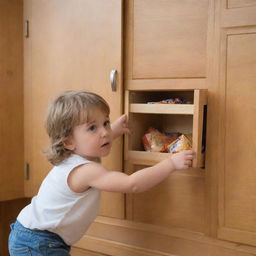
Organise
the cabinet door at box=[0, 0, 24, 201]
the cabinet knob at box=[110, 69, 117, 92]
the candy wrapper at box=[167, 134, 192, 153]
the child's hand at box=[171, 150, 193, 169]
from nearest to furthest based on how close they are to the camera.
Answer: the child's hand at box=[171, 150, 193, 169]
the candy wrapper at box=[167, 134, 192, 153]
the cabinet knob at box=[110, 69, 117, 92]
the cabinet door at box=[0, 0, 24, 201]

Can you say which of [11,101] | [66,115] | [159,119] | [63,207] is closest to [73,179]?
[63,207]

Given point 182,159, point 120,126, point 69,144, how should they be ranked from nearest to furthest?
point 182,159 → point 69,144 → point 120,126

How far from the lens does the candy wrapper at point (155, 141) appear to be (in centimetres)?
150

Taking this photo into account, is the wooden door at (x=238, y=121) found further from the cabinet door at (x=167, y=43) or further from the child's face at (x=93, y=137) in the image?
the child's face at (x=93, y=137)

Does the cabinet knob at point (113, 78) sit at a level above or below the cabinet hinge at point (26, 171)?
above

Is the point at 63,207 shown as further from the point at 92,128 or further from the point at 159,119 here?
the point at 159,119

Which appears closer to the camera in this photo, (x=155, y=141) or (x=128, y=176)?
(x=128, y=176)

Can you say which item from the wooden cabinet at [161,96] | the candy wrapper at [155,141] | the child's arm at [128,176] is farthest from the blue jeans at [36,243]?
the candy wrapper at [155,141]

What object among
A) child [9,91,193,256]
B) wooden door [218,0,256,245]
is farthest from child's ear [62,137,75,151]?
wooden door [218,0,256,245]

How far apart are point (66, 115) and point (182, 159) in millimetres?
384

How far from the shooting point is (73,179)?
1351 mm

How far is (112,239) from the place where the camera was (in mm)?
1671

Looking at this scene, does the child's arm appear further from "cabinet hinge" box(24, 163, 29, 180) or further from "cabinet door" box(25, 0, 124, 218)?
"cabinet hinge" box(24, 163, 29, 180)

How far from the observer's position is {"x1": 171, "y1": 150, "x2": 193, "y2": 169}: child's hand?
1.29 meters
